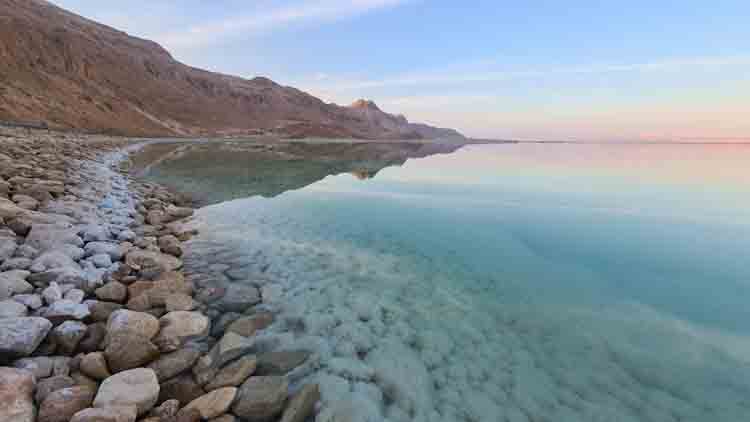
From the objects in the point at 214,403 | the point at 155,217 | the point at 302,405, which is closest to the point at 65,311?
the point at 214,403

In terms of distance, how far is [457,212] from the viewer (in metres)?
12.8

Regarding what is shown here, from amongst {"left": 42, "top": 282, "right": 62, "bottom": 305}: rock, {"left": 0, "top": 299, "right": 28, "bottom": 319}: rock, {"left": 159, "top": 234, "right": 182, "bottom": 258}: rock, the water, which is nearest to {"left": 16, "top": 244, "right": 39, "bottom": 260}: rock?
{"left": 42, "top": 282, "right": 62, "bottom": 305}: rock

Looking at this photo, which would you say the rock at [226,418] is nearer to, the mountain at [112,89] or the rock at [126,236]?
the rock at [126,236]

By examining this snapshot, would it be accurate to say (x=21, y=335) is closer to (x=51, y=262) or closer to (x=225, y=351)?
(x=225, y=351)

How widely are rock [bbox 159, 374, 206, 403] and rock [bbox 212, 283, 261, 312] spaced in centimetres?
161

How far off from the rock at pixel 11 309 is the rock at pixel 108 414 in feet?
5.02

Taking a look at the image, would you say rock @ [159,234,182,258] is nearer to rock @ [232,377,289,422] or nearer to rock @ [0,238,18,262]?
rock @ [0,238,18,262]

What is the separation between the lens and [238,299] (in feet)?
17.3

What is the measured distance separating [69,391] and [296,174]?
65.1 feet

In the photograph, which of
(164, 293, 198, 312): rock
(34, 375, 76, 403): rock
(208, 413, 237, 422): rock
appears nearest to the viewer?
(34, 375, 76, 403): rock

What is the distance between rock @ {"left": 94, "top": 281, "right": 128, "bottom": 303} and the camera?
442 cm

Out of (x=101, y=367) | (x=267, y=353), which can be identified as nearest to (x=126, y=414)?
(x=101, y=367)

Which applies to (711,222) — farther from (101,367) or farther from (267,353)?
(101,367)

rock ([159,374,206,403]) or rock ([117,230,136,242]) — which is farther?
rock ([117,230,136,242])
